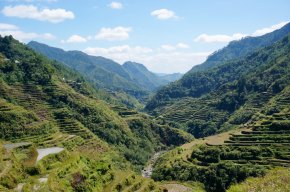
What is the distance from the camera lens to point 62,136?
93.8m

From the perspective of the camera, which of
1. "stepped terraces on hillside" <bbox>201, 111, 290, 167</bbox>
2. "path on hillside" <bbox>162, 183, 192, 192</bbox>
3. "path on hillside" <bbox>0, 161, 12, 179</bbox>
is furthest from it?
"stepped terraces on hillside" <bbox>201, 111, 290, 167</bbox>

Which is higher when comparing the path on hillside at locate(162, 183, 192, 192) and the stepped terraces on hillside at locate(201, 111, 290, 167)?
the stepped terraces on hillside at locate(201, 111, 290, 167)

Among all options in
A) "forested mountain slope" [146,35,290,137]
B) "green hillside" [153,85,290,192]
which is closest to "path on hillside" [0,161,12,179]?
"green hillside" [153,85,290,192]

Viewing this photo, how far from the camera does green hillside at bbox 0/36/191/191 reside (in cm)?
5072

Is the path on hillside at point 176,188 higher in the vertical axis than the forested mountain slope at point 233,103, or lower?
lower

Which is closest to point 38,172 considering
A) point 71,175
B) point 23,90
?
point 71,175

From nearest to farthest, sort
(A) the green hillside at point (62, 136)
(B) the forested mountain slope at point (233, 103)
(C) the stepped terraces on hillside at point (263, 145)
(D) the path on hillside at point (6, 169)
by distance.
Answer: (D) the path on hillside at point (6, 169), (A) the green hillside at point (62, 136), (C) the stepped terraces on hillside at point (263, 145), (B) the forested mountain slope at point (233, 103)

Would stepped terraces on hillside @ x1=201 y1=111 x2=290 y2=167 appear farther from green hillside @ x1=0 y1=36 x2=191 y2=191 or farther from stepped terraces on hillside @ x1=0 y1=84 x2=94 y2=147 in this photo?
stepped terraces on hillside @ x1=0 y1=84 x2=94 y2=147

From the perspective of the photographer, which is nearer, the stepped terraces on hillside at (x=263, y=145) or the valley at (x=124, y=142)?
the valley at (x=124, y=142)

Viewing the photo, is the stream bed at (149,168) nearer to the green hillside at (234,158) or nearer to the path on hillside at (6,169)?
the green hillside at (234,158)

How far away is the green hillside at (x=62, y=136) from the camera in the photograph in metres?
50.7

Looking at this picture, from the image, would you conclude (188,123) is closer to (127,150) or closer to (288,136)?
(127,150)

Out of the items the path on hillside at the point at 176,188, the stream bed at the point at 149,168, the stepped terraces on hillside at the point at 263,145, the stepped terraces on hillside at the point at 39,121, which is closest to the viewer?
the path on hillside at the point at 176,188

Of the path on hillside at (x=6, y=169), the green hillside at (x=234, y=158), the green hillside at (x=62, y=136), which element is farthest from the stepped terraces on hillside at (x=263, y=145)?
the path on hillside at (x=6, y=169)
